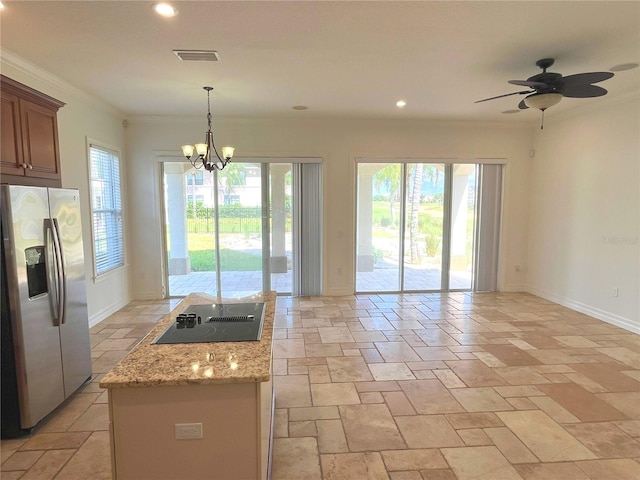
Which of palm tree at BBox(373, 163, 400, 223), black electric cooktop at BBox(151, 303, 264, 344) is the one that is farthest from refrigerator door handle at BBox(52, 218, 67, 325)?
palm tree at BBox(373, 163, 400, 223)

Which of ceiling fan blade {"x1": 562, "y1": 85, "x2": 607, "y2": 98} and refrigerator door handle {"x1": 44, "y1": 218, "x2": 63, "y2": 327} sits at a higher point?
ceiling fan blade {"x1": 562, "y1": 85, "x2": 607, "y2": 98}

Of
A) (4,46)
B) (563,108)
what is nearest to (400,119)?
(563,108)

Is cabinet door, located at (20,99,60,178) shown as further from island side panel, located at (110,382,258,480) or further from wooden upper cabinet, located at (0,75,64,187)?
island side panel, located at (110,382,258,480)

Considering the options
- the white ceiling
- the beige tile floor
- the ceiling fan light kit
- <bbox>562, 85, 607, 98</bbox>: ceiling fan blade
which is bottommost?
the beige tile floor

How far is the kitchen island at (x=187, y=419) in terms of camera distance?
58.6 inches

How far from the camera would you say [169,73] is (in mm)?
3627

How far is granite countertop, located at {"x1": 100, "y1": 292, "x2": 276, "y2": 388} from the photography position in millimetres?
1472

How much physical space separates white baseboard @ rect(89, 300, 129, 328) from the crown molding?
8.70 feet

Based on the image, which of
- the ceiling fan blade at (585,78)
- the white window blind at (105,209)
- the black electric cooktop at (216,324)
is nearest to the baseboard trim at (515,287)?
the ceiling fan blade at (585,78)

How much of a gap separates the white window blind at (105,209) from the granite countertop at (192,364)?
347cm

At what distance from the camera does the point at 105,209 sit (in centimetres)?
495

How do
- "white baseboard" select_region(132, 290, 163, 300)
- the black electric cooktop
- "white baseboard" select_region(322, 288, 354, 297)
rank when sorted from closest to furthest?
the black electric cooktop
"white baseboard" select_region(132, 290, 163, 300)
"white baseboard" select_region(322, 288, 354, 297)

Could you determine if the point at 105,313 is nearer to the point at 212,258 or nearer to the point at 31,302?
the point at 212,258

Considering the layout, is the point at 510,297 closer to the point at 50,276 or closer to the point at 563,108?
the point at 563,108
